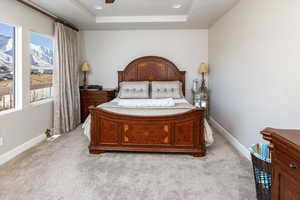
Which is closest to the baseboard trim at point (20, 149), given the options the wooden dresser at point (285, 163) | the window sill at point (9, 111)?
the window sill at point (9, 111)

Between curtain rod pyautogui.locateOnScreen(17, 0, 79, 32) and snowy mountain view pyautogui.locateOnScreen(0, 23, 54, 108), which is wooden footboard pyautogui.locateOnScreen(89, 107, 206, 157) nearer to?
snowy mountain view pyautogui.locateOnScreen(0, 23, 54, 108)

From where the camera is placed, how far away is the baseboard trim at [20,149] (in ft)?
9.90

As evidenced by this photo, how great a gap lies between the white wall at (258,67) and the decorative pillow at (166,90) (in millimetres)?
909

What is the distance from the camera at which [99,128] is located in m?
3.34

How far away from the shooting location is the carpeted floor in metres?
2.22

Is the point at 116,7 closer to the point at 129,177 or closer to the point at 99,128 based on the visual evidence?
the point at 99,128

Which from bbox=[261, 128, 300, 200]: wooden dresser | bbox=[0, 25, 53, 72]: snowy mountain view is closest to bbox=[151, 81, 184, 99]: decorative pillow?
bbox=[0, 25, 53, 72]: snowy mountain view

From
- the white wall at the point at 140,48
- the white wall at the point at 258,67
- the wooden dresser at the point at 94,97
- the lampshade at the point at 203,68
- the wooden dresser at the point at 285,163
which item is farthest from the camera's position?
the white wall at the point at 140,48

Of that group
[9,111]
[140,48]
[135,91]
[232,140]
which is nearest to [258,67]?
[232,140]

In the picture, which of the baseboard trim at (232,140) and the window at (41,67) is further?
the window at (41,67)

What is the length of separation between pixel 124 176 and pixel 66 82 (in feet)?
8.94

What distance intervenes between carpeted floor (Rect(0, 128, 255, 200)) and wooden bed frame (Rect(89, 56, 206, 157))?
0.12 metres

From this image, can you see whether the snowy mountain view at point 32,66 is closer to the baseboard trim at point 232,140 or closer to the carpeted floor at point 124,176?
the carpeted floor at point 124,176

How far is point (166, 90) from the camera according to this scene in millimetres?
4844
